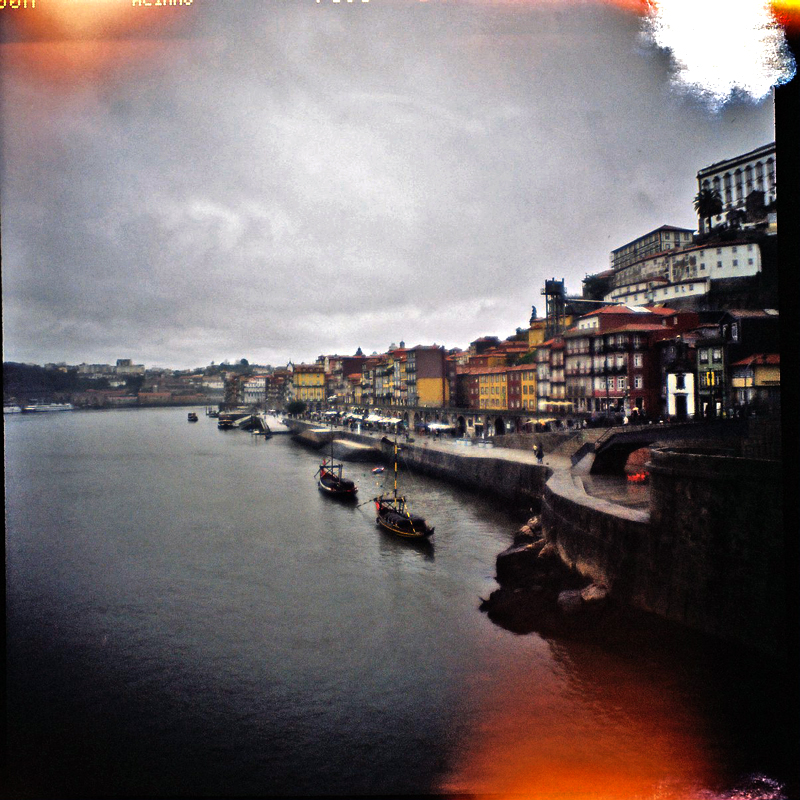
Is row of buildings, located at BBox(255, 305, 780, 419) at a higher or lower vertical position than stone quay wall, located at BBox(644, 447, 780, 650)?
higher

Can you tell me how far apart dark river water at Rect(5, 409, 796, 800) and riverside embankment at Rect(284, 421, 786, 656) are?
1.36 feet

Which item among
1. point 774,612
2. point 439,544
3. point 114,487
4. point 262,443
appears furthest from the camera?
point 262,443

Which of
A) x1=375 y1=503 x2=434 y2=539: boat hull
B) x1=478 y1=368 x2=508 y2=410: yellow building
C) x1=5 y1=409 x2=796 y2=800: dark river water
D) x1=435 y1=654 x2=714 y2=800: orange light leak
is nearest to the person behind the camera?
x1=435 y1=654 x2=714 y2=800: orange light leak

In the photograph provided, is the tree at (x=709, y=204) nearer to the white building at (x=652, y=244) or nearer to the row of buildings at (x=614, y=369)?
the row of buildings at (x=614, y=369)

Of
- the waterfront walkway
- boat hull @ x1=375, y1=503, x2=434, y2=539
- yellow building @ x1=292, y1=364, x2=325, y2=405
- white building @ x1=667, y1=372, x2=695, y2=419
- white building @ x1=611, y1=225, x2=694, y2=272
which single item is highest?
white building @ x1=611, y1=225, x2=694, y2=272

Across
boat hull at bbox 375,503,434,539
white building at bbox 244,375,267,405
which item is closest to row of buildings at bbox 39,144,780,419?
boat hull at bbox 375,503,434,539

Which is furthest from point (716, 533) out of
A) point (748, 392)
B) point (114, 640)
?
point (114, 640)

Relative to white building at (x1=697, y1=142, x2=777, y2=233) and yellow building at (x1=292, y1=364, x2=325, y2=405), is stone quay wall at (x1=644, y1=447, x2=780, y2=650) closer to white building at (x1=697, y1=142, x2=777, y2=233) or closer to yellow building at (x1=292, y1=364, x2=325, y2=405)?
white building at (x1=697, y1=142, x2=777, y2=233)

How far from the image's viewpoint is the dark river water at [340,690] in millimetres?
4320

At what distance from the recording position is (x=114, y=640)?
23.2 feet

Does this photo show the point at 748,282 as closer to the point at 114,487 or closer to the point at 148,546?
the point at 148,546

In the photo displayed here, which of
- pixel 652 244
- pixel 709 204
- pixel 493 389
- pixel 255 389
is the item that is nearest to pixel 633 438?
pixel 709 204

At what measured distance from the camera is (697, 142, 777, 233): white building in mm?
4320

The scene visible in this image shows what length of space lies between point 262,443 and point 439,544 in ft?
99.7
